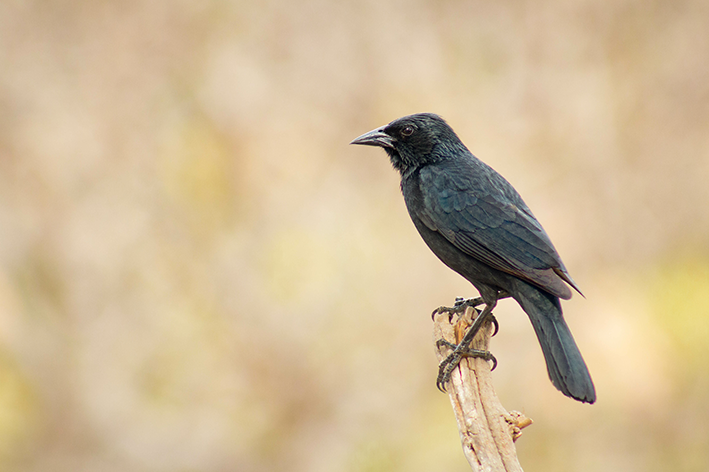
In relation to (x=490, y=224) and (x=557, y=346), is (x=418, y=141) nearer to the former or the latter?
(x=490, y=224)

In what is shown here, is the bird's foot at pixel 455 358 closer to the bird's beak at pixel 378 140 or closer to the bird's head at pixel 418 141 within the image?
the bird's head at pixel 418 141

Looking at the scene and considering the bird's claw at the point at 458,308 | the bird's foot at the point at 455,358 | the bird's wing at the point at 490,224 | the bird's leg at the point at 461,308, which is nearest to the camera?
the bird's wing at the point at 490,224

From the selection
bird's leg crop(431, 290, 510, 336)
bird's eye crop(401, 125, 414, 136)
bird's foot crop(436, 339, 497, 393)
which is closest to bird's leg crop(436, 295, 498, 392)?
bird's foot crop(436, 339, 497, 393)

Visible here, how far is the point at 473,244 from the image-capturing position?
3.65 metres

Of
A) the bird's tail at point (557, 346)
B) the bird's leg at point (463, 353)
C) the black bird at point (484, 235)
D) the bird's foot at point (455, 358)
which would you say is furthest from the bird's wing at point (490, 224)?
the bird's foot at point (455, 358)

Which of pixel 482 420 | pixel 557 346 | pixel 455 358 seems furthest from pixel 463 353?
pixel 557 346

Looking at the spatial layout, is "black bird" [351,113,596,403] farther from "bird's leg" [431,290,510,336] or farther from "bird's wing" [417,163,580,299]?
"bird's leg" [431,290,510,336]

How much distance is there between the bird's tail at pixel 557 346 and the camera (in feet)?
10.1

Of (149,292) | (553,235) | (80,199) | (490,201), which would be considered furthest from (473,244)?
(80,199)

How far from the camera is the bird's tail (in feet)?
10.1

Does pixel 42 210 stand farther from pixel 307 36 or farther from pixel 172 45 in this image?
pixel 307 36

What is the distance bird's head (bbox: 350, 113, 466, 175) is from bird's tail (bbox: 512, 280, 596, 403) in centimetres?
120

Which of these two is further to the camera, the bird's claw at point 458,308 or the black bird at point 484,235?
the bird's claw at point 458,308

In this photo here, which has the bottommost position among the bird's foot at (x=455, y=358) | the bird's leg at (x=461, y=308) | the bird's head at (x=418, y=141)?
the bird's foot at (x=455, y=358)
